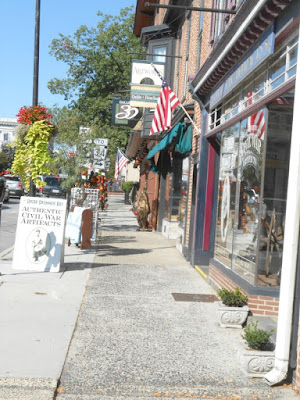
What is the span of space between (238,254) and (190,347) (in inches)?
93.6

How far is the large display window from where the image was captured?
6832mm

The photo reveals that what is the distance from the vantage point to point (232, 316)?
6.56 m

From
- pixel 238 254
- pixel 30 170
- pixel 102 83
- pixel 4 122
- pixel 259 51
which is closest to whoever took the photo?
pixel 259 51

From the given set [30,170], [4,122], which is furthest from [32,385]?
[4,122]

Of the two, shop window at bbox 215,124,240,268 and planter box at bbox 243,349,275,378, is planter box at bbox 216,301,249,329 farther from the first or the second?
shop window at bbox 215,124,240,268

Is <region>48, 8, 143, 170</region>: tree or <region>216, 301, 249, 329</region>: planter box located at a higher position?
<region>48, 8, 143, 170</region>: tree

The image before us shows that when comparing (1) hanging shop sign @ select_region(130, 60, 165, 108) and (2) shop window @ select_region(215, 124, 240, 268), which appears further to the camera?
(1) hanging shop sign @ select_region(130, 60, 165, 108)

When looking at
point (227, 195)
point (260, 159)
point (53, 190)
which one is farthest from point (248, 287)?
point (53, 190)

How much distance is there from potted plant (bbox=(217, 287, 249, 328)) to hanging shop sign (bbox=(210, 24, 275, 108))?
2.98m

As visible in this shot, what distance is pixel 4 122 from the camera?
11544 centimetres

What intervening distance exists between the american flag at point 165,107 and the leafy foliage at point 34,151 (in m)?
2.71

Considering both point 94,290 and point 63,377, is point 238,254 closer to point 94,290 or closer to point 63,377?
point 94,290

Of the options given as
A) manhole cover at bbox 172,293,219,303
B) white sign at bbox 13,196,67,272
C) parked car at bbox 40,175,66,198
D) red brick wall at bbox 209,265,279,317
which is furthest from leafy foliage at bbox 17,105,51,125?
parked car at bbox 40,175,66,198

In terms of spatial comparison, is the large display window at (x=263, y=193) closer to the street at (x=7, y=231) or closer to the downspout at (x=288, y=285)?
the downspout at (x=288, y=285)
